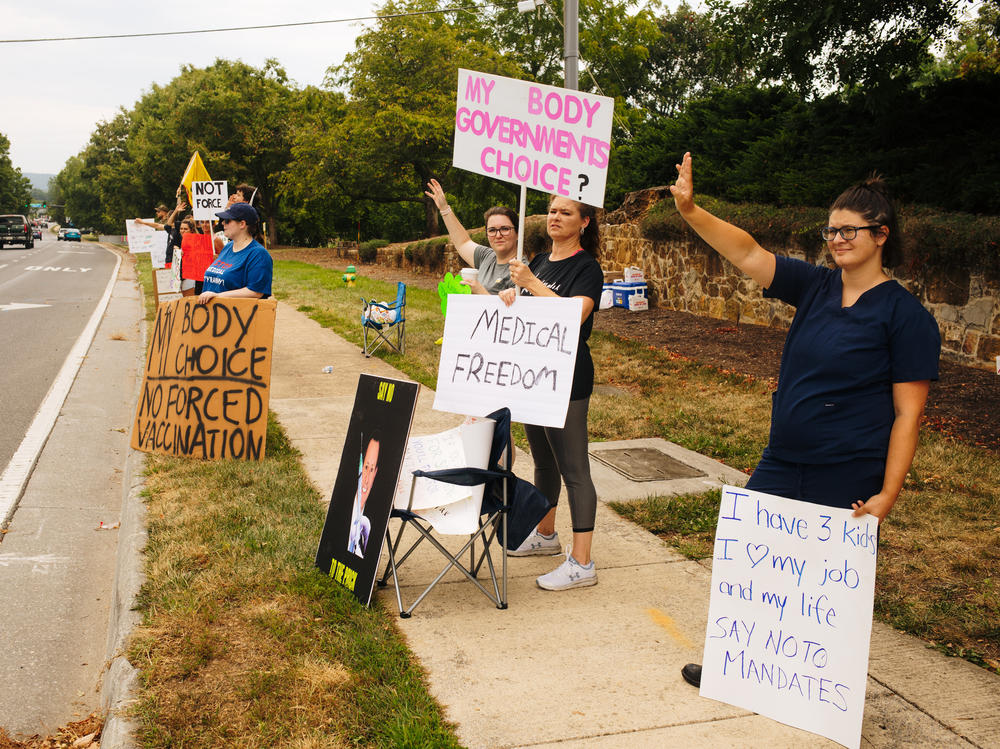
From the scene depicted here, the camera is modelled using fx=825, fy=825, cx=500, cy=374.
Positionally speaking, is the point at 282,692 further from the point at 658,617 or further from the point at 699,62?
the point at 699,62

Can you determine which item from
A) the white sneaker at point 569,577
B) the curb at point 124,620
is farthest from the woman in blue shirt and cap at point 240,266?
the white sneaker at point 569,577

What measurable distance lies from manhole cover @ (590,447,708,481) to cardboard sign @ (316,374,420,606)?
2537 millimetres

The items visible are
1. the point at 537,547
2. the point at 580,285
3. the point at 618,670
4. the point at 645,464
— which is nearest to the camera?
the point at 618,670

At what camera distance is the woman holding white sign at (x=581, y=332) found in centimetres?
383

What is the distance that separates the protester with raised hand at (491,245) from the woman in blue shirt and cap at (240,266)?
7.55 ft

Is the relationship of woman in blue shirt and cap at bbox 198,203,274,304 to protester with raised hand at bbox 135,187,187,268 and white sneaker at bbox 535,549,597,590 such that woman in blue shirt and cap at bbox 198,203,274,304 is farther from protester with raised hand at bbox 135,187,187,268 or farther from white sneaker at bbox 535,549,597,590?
protester with raised hand at bbox 135,187,187,268

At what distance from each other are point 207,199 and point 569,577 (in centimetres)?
955

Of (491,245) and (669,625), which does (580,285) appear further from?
(669,625)

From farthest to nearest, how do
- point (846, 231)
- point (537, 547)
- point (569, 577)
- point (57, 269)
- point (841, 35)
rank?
point (57, 269)
point (841, 35)
point (537, 547)
point (569, 577)
point (846, 231)

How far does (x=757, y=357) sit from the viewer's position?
10.2 metres

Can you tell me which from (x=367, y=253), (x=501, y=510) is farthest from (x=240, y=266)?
(x=367, y=253)

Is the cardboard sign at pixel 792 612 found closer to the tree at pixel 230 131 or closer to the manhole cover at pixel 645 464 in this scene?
the manhole cover at pixel 645 464

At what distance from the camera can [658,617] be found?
12.3 feet

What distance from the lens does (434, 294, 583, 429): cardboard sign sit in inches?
146
